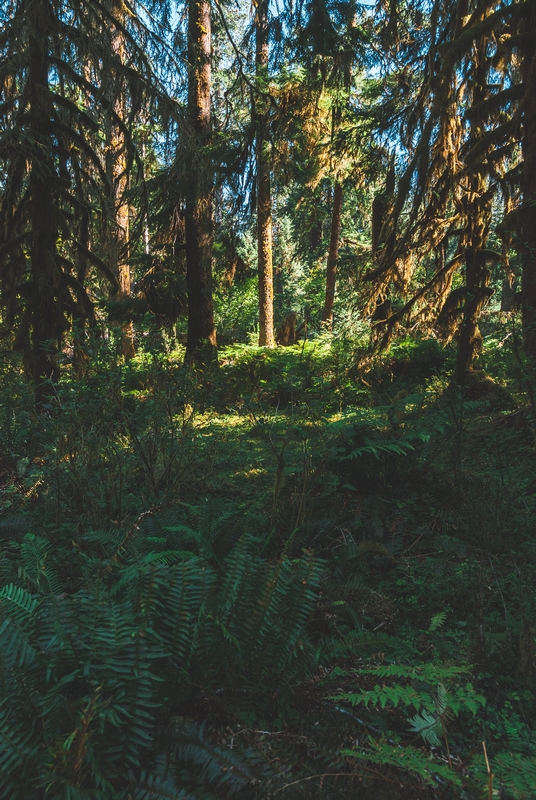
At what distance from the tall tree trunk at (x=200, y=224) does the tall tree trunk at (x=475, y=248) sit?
15.5ft

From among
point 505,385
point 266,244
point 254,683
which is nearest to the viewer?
point 254,683

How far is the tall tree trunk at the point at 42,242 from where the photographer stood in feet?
21.2

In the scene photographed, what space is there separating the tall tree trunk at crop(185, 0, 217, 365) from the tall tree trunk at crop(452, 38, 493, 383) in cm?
471

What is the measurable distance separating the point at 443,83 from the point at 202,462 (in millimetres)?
5180

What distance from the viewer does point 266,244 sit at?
14.1 m

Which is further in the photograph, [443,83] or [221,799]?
[443,83]

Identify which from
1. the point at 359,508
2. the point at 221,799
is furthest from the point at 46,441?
the point at 221,799

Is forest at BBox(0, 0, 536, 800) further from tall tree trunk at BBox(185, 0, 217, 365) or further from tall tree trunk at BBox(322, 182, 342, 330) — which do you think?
tall tree trunk at BBox(322, 182, 342, 330)

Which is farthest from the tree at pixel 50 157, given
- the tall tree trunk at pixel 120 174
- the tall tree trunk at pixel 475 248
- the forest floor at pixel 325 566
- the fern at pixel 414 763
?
the fern at pixel 414 763

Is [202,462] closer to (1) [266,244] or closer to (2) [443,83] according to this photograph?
(2) [443,83]

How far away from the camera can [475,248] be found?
24.7 ft

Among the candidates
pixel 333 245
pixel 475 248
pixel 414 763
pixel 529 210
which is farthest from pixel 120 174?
pixel 333 245

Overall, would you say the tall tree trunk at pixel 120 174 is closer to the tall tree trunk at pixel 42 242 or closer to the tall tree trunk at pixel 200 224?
the tall tree trunk at pixel 42 242

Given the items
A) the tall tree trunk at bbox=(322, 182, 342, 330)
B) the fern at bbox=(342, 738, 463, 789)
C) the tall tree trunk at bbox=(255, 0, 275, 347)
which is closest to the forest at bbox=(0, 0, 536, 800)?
the fern at bbox=(342, 738, 463, 789)
